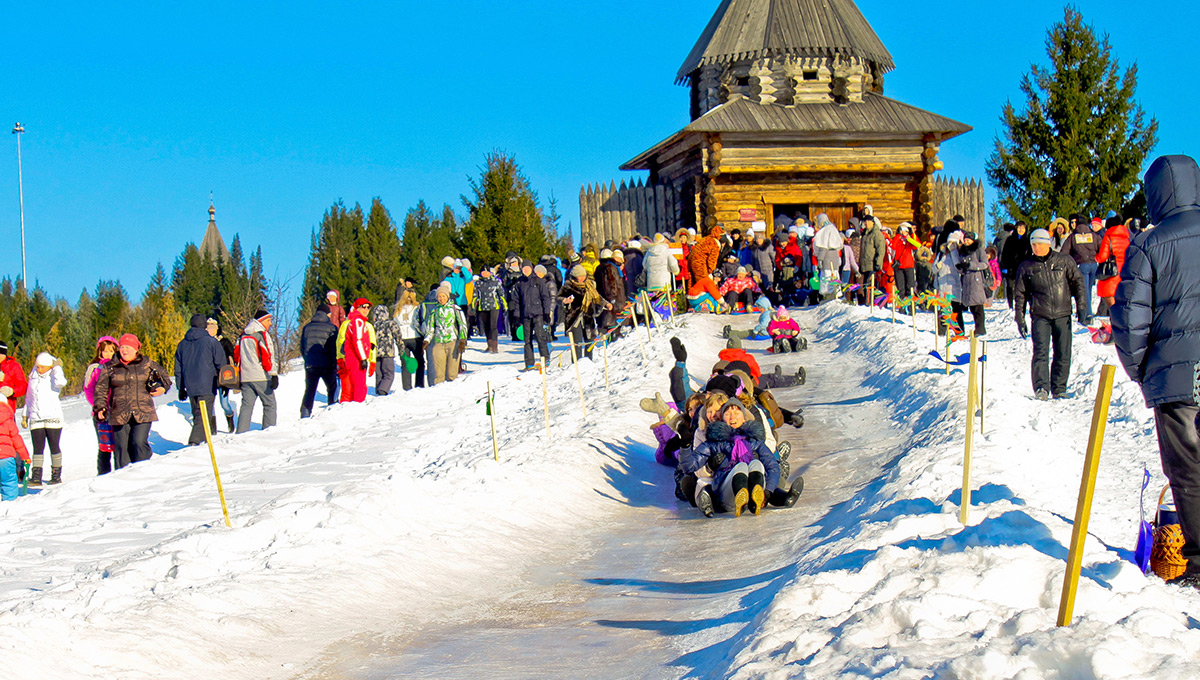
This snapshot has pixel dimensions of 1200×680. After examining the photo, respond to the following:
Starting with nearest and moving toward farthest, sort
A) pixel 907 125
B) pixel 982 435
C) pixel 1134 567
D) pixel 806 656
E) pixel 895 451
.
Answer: pixel 806 656 < pixel 1134 567 < pixel 982 435 < pixel 895 451 < pixel 907 125

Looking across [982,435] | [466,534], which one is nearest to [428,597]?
[466,534]

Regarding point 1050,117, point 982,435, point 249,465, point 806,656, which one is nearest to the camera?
point 806,656

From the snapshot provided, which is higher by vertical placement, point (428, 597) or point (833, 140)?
point (833, 140)

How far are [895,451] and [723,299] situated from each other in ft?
38.4

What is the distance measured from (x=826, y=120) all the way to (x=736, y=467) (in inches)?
892

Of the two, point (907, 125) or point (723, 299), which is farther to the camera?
point (907, 125)

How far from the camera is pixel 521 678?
481cm

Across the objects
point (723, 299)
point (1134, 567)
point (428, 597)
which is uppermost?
point (723, 299)

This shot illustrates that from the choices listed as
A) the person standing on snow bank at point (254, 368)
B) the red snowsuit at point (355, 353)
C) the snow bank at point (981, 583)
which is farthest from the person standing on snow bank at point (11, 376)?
the snow bank at point (981, 583)

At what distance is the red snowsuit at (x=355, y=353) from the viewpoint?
15.7 meters

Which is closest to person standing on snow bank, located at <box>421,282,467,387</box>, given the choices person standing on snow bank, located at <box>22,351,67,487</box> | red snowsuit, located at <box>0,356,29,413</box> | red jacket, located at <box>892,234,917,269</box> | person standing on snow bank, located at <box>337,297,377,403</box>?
person standing on snow bank, located at <box>337,297,377,403</box>

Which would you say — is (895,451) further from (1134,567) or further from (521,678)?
(521,678)

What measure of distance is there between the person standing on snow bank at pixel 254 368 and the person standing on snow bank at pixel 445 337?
3079 mm

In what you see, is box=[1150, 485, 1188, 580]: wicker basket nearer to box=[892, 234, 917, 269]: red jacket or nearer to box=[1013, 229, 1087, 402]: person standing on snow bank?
box=[1013, 229, 1087, 402]: person standing on snow bank
